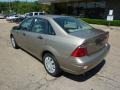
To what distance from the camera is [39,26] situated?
4879 millimetres

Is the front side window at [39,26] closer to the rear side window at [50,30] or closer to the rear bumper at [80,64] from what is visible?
the rear side window at [50,30]

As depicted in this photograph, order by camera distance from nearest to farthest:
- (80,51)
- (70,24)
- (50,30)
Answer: (80,51)
(50,30)
(70,24)

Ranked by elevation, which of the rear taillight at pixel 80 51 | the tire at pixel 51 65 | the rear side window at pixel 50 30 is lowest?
the tire at pixel 51 65

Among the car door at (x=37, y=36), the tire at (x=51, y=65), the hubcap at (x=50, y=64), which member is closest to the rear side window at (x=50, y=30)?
the car door at (x=37, y=36)

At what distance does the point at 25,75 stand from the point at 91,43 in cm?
210

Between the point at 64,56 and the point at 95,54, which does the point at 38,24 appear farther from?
the point at 95,54

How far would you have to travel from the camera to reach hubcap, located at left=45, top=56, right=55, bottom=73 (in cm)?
440

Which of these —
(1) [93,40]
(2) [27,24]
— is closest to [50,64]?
(1) [93,40]

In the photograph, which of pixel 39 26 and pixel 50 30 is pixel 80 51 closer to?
pixel 50 30

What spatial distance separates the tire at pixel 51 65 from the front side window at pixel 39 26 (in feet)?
2.48

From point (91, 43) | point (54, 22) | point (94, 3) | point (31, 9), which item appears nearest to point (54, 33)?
point (54, 22)

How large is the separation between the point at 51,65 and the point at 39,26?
49.7 inches

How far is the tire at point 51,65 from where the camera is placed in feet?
13.9

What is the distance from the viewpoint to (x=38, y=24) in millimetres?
4961
